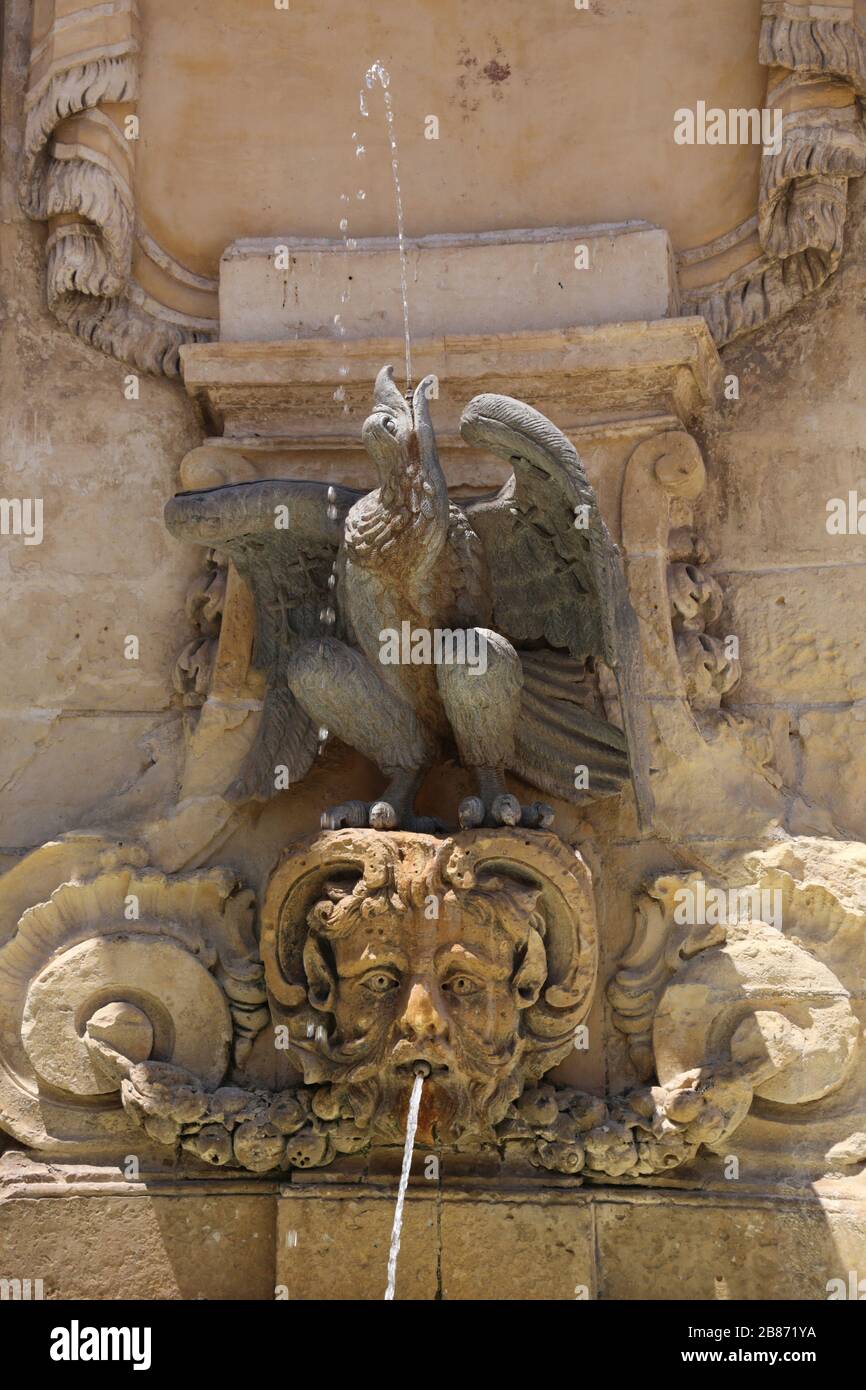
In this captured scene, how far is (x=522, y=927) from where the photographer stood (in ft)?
15.0

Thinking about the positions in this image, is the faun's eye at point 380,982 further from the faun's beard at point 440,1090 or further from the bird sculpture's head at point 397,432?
the bird sculpture's head at point 397,432

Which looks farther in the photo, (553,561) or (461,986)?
(553,561)

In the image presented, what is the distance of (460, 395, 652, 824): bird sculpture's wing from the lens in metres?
4.47

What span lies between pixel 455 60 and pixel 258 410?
1.05 m

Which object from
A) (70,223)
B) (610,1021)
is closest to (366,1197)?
(610,1021)

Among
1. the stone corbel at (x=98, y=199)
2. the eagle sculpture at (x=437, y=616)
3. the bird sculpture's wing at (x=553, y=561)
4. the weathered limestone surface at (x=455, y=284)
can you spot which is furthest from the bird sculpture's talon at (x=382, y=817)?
the stone corbel at (x=98, y=199)

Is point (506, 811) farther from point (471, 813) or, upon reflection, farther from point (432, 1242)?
point (432, 1242)

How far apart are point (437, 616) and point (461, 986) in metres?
0.79

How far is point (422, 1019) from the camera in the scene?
4.45m

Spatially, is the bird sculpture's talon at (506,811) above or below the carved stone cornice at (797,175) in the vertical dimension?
below

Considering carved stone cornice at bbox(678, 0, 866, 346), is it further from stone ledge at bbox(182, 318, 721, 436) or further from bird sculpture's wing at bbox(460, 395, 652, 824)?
bird sculpture's wing at bbox(460, 395, 652, 824)

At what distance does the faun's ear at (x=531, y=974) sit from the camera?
4.60m

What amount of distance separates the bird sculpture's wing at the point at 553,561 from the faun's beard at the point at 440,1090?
66 cm

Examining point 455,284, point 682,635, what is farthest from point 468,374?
point 682,635
